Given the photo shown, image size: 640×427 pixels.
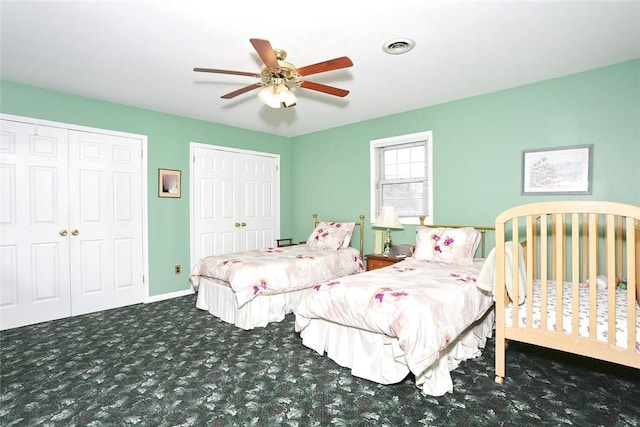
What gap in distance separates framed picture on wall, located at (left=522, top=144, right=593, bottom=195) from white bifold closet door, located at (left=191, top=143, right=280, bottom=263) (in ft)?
11.9

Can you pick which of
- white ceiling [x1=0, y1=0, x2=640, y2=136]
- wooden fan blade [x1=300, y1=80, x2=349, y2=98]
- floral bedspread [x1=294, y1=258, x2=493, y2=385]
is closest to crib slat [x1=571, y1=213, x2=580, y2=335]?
floral bedspread [x1=294, y1=258, x2=493, y2=385]

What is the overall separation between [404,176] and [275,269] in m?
2.16

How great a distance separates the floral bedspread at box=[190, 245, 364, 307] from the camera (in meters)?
3.32

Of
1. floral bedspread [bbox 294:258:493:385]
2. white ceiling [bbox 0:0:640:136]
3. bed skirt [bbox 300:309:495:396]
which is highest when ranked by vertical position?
white ceiling [bbox 0:0:640:136]

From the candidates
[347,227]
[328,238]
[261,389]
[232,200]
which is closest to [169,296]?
[232,200]

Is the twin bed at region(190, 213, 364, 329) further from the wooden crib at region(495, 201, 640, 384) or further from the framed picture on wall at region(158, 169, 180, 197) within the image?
the wooden crib at region(495, 201, 640, 384)

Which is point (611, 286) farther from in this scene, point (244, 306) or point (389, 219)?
point (244, 306)

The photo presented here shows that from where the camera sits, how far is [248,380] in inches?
90.9

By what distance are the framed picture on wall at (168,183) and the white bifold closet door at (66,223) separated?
0.25 meters

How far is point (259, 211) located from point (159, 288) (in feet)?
6.00

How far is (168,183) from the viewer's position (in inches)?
174

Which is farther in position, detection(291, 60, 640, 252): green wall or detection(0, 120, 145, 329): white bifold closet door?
detection(0, 120, 145, 329): white bifold closet door

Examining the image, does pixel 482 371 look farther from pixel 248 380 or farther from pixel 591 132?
pixel 591 132

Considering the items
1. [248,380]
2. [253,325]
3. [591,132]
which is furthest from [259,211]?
[591,132]
